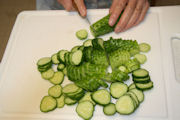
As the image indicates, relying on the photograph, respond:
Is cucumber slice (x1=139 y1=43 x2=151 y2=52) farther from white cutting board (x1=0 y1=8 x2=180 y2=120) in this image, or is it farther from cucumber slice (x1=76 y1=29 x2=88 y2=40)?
cucumber slice (x1=76 y1=29 x2=88 y2=40)

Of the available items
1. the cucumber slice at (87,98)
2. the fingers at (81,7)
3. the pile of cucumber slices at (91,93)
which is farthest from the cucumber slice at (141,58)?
the fingers at (81,7)

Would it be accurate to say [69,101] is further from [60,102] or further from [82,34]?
[82,34]

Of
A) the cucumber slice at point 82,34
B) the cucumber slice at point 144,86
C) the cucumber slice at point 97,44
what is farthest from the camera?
the cucumber slice at point 82,34

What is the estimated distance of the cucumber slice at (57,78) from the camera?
2.01m

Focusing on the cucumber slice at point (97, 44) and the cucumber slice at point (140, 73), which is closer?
the cucumber slice at point (140, 73)

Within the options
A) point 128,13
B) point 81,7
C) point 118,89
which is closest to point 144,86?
point 118,89

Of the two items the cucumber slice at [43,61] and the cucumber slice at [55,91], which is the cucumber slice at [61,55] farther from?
the cucumber slice at [55,91]

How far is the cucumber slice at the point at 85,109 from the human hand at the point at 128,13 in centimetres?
93

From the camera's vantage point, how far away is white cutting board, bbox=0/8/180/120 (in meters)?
1.85

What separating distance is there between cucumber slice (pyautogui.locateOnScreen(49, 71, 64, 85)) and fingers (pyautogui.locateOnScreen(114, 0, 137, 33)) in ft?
2.67

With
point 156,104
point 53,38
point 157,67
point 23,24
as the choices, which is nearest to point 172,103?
point 156,104

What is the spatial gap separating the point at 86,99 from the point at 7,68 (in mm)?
1027

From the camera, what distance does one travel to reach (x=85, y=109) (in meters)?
1.78

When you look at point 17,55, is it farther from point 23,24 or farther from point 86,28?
point 86,28
